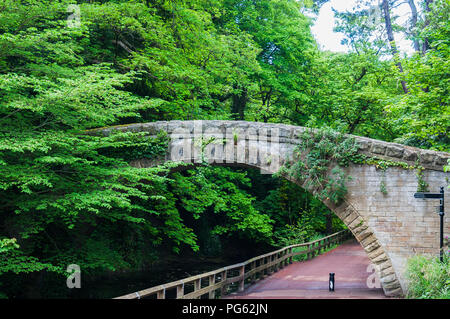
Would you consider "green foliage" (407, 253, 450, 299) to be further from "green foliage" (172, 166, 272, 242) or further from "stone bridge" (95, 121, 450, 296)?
"green foliage" (172, 166, 272, 242)

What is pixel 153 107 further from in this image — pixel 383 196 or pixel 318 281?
pixel 318 281

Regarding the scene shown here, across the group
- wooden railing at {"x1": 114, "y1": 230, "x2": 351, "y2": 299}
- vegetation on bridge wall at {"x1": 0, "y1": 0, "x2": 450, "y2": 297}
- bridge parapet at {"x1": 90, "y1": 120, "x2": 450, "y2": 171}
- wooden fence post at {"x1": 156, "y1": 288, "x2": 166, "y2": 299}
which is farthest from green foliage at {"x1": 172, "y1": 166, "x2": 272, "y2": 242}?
wooden fence post at {"x1": 156, "y1": 288, "x2": 166, "y2": 299}

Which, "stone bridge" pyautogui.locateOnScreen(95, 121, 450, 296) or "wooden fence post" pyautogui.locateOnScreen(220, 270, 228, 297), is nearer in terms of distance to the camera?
"stone bridge" pyautogui.locateOnScreen(95, 121, 450, 296)

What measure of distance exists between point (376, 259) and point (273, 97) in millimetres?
12004

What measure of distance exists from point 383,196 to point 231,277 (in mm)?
6074

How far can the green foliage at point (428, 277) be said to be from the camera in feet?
21.8

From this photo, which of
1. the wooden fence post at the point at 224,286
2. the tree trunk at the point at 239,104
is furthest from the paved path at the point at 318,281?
the tree trunk at the point at 239,104

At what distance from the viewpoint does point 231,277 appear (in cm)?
1249

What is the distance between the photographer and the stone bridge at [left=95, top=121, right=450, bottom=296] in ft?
27.3

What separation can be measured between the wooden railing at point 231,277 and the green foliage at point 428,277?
165 inches

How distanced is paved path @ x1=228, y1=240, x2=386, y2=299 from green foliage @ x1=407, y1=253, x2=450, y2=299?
1.08 meters

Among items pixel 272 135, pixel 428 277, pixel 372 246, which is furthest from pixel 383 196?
pixel 272 135

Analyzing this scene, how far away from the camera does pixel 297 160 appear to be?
31.2ft

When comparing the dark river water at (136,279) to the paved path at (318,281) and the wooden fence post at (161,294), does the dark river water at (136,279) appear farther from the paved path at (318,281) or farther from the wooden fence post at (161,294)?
the wooden fence post at (161,294)
